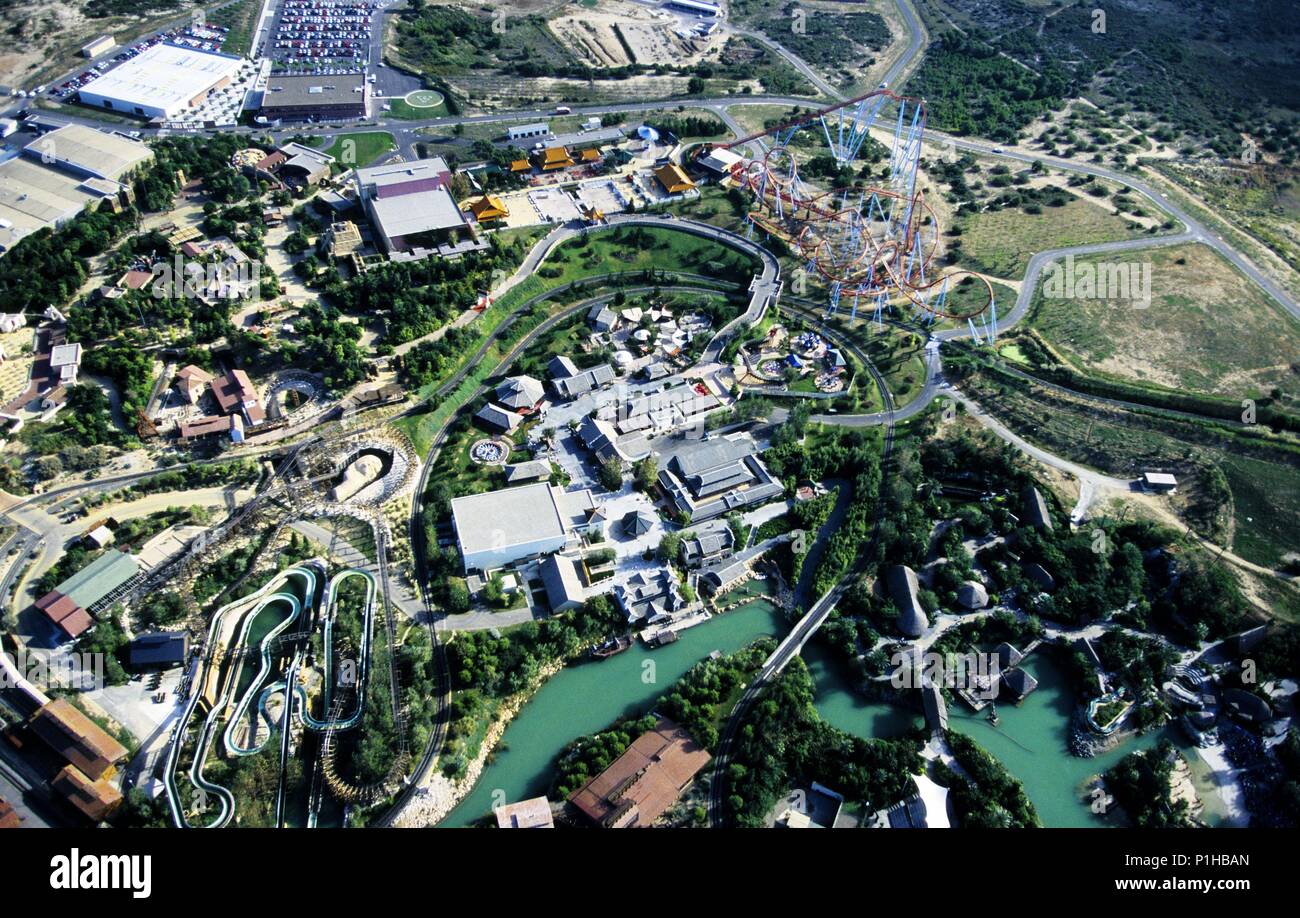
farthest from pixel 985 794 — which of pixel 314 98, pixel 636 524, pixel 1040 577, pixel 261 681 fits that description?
pixel 314 98

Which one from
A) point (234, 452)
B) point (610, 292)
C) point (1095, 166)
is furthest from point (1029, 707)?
point (1095, 166)

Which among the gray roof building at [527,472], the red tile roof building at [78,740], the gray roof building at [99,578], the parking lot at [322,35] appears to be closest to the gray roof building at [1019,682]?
the gray roof building at [527,472]

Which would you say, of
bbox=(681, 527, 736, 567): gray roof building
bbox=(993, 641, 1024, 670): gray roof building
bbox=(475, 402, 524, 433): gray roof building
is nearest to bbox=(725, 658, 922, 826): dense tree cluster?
bbox=(993, 641, 1024, 670): gray roof building

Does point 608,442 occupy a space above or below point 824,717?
above

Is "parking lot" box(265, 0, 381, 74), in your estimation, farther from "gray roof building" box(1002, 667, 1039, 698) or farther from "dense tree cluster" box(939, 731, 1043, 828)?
"dense tree cluster" box(939, 731, 1043, 828)

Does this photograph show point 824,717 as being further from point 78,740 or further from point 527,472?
point 78,740

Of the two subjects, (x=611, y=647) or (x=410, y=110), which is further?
(x=410, y=110)

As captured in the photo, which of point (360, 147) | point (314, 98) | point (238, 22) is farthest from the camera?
point (238, 22)

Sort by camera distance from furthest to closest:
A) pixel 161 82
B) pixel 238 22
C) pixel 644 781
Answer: pixel 238 22 → pixel 161 82 → pixel 644 781
